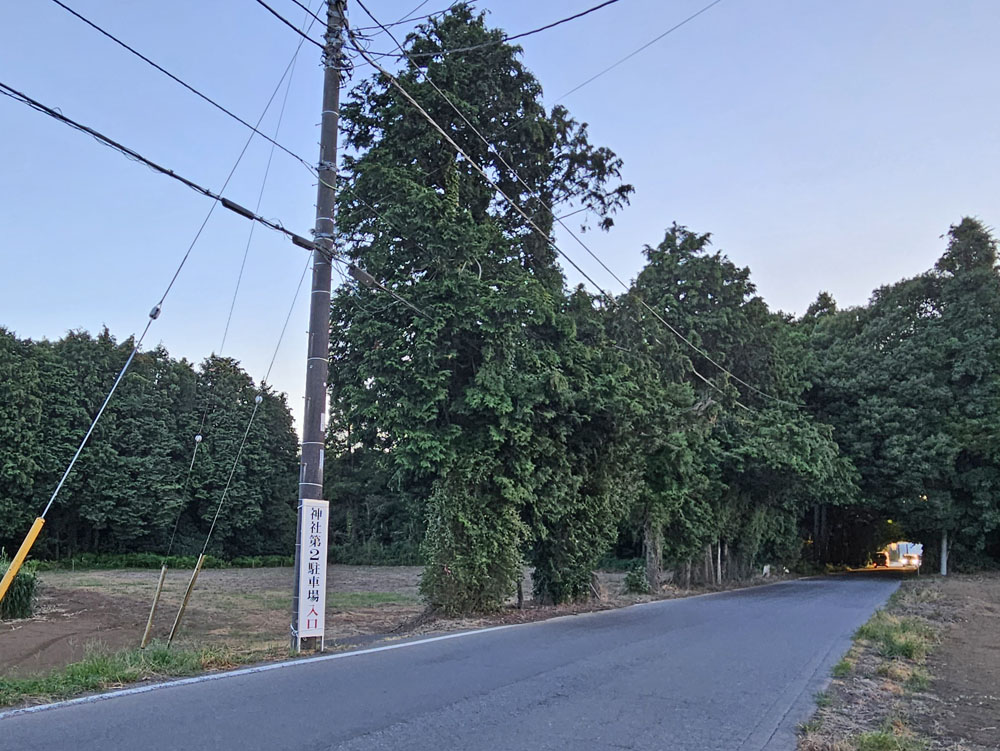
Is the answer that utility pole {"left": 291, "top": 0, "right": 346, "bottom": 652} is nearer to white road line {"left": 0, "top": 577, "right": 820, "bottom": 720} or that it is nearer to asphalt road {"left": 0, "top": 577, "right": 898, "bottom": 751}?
white road line {"left": 0, "top": 577, "right": 820, "bottom": 720}

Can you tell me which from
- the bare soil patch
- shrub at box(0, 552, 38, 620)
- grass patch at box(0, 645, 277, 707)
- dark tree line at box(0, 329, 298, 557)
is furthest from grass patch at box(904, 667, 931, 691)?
dark tree line at box(0, 329, 298, 557)

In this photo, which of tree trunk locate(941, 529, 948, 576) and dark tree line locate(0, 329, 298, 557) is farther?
dark tree line locate(0, 329, 298, 557)

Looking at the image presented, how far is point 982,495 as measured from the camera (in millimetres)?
32250

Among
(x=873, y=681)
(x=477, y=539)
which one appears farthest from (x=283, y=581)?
(x=873, y=681)

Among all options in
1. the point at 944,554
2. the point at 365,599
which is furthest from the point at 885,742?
the point at 944,554

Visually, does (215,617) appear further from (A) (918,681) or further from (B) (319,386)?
(A) (918,681)

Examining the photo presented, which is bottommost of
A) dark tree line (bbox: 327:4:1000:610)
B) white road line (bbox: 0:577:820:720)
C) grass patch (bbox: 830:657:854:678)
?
grass patch (bbox: 830:657:854:678)

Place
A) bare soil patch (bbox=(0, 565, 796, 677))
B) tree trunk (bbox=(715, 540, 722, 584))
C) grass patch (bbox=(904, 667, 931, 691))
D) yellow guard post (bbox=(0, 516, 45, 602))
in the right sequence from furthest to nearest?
1. tree trunk (bbox=(715, 540, 722, 584))
2. bare soil patch (bbox=(0, 565, 796, 677))
3. grass patch (bbox=(904, 667, 931, 691))
4. yellow guard post (bbox=(0, 516, 45, 602))

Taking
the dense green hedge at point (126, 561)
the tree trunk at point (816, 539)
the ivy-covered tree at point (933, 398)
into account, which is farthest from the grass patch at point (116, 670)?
the tree trunk at point (816, 539)

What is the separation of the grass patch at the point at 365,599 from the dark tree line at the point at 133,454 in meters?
18.0

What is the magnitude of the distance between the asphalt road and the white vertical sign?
764mm

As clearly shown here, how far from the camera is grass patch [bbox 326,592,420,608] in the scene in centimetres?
2158

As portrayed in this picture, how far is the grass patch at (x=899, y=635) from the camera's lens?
10.8 meters

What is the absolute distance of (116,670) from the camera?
7.17 m
